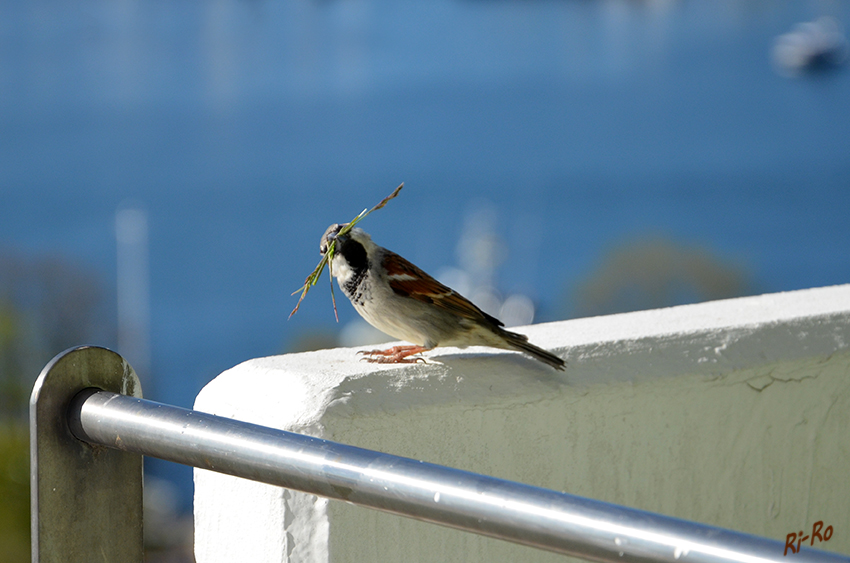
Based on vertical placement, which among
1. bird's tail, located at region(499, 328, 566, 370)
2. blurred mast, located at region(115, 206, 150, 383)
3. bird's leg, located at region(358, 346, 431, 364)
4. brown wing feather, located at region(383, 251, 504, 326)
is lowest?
blurred mast, located at region(115, 206, 150, 383)

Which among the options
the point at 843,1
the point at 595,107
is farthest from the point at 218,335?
the point at 843,1

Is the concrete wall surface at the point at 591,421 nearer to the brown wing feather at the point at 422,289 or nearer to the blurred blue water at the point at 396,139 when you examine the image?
the brown wing feather at the point at 422,289

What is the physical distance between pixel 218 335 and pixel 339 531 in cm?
4947

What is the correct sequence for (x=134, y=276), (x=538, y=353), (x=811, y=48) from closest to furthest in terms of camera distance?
1. (x=538, y=353)
2. (x=134, y=276)
3. (x=811, y=48)

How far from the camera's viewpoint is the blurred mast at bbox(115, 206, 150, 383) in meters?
45.9

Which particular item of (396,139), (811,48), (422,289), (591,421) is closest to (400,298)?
(422,289)

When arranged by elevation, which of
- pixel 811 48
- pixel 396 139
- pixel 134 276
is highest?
pixel 811 48

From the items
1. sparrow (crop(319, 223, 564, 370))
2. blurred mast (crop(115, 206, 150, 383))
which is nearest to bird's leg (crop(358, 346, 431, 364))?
sparrow (crop(319, 223, 564, 370))

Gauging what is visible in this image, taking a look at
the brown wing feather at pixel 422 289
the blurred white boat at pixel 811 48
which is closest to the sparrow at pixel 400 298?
the brown wing feather at pixel 422 289

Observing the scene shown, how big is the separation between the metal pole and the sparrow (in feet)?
3.29

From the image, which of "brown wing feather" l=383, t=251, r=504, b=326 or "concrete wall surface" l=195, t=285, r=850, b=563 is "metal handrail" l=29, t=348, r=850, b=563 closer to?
"concrete wall surface" l=195, t=285, r=850, b=563

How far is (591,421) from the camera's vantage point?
1.70 m

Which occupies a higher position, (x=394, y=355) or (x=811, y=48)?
(x=811, y=48)

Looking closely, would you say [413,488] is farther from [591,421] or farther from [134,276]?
[134,276]
